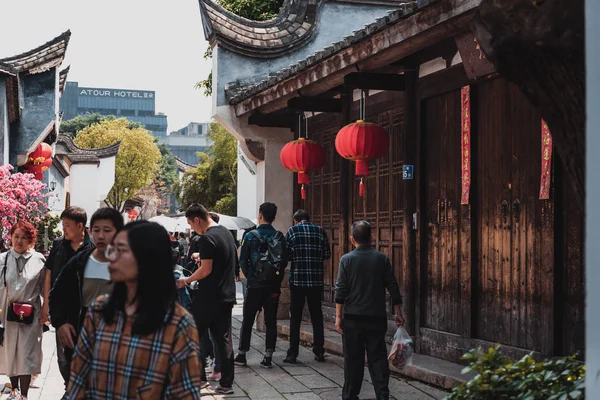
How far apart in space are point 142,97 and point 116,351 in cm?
12922

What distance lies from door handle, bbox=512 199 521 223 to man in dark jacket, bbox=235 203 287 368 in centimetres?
300

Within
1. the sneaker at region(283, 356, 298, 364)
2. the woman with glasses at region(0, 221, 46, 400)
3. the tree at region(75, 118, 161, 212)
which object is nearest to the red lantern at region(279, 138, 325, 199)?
the sneaker at region(283, 356, 298, 364)

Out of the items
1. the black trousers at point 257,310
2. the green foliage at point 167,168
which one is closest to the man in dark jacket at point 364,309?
the black trousers at point 257,310

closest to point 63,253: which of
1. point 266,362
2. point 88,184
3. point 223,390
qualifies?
point 223,390

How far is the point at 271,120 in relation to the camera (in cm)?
1420

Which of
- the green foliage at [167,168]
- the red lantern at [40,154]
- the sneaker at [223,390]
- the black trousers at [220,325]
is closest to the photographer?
the black trousers at [220,325]

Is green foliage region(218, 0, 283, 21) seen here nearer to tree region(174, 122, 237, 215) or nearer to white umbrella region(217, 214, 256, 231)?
white umbrella region(217, 214, 256, 231)

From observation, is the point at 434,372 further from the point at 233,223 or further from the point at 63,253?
the point at 233,223

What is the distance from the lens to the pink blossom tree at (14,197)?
16.6 metres

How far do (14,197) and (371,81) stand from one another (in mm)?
9592

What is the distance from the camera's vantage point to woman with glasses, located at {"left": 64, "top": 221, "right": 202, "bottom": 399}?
3.46 meters

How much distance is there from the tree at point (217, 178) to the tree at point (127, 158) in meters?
12.6

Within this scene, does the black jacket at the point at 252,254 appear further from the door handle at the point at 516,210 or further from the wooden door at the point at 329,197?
the door handle at the point at 516,210

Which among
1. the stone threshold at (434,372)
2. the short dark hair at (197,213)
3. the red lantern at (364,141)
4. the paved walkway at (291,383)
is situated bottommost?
the paved walkway at (291,383)
